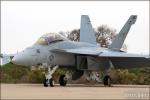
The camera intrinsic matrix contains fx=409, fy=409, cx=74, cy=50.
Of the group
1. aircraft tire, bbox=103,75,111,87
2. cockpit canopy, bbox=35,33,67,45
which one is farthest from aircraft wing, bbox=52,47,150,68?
aircraft tire, bbox=103,75,111,87

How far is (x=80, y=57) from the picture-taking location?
21531 mm

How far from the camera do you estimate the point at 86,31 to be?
26.0m

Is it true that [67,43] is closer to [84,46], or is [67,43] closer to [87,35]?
[84,46]

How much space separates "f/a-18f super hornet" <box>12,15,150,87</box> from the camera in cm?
1991

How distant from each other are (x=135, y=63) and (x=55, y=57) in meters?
5.05

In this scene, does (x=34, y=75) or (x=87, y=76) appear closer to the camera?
(x=87, y=76)

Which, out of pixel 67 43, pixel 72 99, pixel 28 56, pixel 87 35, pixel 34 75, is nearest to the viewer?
pixel 72 99

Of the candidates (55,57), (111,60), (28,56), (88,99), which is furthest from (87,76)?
(88,99)

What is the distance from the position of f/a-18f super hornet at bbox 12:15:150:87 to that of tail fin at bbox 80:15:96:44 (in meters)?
2.59

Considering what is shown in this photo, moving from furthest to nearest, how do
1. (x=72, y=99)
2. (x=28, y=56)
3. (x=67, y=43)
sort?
1. (x=67, y=43)
2. (x=28, y=56)
3. (x=72, y=99)

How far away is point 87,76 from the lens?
2412 cm

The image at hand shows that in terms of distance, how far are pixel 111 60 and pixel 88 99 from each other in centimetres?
1238

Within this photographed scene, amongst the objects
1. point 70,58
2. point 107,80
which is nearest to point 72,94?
point 70,58

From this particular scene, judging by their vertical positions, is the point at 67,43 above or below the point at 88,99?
above
